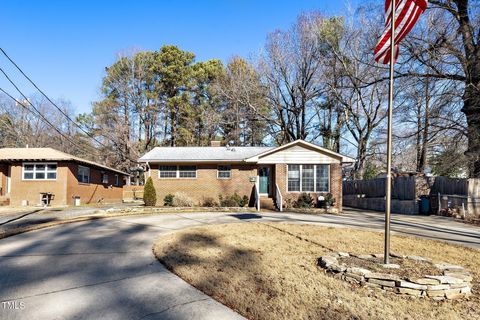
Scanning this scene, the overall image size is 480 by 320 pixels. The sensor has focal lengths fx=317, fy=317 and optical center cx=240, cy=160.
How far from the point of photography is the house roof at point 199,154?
1966 cm

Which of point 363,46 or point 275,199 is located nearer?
point 275,199

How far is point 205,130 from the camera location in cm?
3684

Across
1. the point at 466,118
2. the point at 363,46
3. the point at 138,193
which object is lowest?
the point at 138,193

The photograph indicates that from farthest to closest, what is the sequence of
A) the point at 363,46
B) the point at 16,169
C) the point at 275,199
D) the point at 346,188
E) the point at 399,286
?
1. the point at 346,188
2. the point at 363,46
3. the point at 16,169
4. the point at 275,199
5. the point at 399,286

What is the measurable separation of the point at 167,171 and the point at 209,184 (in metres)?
2.80

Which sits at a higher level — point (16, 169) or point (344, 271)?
point (16, 169)

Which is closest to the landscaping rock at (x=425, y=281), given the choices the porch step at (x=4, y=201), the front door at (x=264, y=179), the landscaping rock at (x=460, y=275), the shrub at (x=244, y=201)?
the landscaping rock at (x=460, y=275)

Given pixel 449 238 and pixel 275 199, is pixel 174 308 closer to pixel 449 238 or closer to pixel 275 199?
pixel 449 238

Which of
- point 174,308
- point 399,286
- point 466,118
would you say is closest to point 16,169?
point 174,308

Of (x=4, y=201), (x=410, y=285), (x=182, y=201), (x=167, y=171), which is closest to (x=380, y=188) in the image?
(x=182, y=201)

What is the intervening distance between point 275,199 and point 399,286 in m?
14.2

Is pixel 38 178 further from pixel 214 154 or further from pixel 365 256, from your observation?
pixel 365 256

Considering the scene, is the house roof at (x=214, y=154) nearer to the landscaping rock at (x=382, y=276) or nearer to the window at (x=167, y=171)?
the window at (x=167, y=171)

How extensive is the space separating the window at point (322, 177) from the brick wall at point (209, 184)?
3.85 meters
